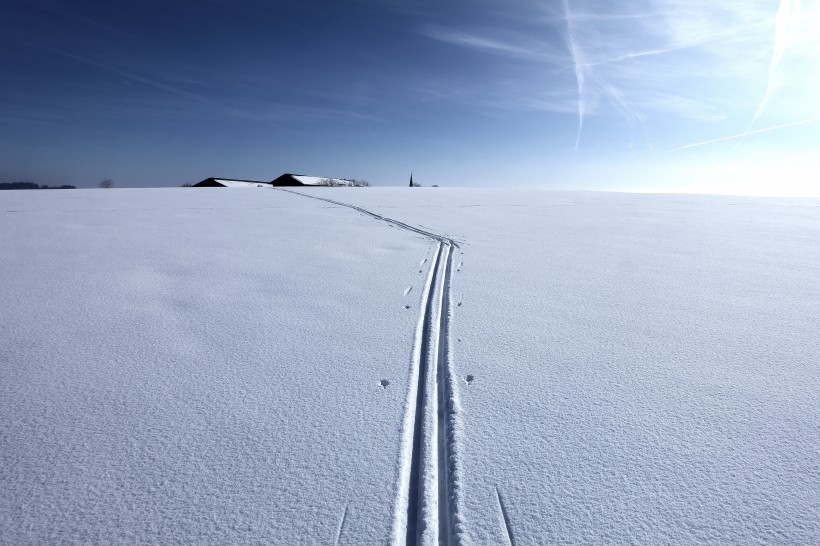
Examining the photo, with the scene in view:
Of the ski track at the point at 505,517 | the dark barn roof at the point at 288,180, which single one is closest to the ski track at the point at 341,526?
the ski track at the point at 505,517

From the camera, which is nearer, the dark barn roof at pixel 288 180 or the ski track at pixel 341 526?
the ski track at pixel 341 526

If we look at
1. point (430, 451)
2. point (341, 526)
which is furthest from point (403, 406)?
point (341, 526)

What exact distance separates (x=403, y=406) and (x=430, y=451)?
284 mm

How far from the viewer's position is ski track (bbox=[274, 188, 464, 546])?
3.86 feet

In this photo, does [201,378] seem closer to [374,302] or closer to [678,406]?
[374,302]

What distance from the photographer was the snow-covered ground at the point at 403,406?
120 centimetres

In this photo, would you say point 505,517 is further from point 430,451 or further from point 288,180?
point 288,180

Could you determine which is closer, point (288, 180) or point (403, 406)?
point (403, 406)

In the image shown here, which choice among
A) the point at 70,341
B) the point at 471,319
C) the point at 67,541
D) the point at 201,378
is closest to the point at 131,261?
the point at 70,341

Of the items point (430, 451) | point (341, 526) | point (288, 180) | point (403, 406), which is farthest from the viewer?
point (288, 180)

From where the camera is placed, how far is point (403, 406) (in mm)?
1735

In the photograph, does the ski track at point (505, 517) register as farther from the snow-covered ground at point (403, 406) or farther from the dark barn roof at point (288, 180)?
the dark barn roof at point (288, 180)

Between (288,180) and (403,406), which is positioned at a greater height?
(288,180)

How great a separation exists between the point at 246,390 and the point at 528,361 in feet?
4.23
